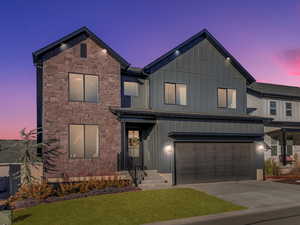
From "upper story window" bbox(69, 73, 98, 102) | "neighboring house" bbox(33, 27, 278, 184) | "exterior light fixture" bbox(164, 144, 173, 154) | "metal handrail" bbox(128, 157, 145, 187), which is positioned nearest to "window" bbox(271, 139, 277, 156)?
"neighboring house" bbox(33, 27, 278, 184)

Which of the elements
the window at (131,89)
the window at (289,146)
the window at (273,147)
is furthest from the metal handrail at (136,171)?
the window at (289,146)

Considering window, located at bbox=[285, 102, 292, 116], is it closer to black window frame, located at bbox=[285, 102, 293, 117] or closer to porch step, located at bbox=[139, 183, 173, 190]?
black window frame, located at bbox=[285, 102, 293, 117]

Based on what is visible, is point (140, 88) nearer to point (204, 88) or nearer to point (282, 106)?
point (204, 88)

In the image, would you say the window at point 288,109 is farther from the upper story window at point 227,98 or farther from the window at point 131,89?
the window at point 131,89

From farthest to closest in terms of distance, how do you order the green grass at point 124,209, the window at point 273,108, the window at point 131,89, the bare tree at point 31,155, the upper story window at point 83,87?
the window at point 273,108, the window at point 131,89, the upper story window at point 83,87, the bare tree at point 31,155, the green grass at point 124,209

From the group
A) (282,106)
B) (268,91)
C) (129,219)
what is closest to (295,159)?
(282,106)

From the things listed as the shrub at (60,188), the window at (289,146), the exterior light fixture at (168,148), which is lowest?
the shrub at (60,188)

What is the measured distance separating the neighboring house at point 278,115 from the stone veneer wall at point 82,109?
1489 centimetres

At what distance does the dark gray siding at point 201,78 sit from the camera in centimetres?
1944

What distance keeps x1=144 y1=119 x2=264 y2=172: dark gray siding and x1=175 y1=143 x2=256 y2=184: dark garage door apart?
0.98 metres

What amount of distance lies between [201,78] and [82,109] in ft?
31.8

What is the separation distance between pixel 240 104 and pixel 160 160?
929cm

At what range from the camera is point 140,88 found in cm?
1956

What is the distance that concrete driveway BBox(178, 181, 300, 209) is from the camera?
1266cm
